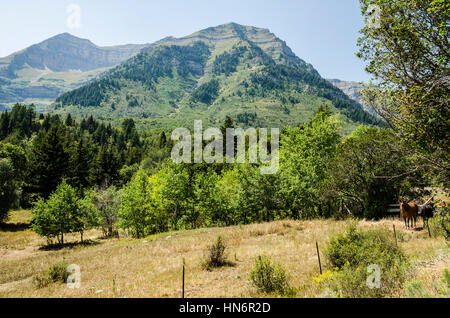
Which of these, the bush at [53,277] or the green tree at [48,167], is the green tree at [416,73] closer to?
the bush at [53,277]

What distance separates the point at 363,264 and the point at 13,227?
209 feet

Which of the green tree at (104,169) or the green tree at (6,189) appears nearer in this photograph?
the green tree at (6,189)

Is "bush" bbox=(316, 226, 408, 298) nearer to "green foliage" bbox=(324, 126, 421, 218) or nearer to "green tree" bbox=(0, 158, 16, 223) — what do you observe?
"green foliage" bbox=(324, 126, 421, 218)

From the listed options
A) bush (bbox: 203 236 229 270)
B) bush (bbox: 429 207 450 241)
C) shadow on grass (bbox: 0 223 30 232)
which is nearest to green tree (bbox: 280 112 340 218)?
bush (bbox: 429 207 450 241)

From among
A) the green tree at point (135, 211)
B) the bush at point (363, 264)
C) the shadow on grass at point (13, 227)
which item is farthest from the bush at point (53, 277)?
the shadow on grass at point (13, 227)

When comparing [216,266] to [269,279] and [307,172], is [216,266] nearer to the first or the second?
[269,279]

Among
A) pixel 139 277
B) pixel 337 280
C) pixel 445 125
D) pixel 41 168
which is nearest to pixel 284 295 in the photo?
pixel 337 280

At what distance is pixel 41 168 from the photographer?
5428 cm

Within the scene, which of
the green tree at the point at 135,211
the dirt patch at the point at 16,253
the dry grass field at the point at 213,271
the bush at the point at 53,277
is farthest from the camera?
the green tree at the point at 135,211

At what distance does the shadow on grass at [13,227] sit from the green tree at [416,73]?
62.8 m

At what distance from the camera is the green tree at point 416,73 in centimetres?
968

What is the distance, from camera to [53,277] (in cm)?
1489

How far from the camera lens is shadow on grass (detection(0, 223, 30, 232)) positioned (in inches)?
1901
